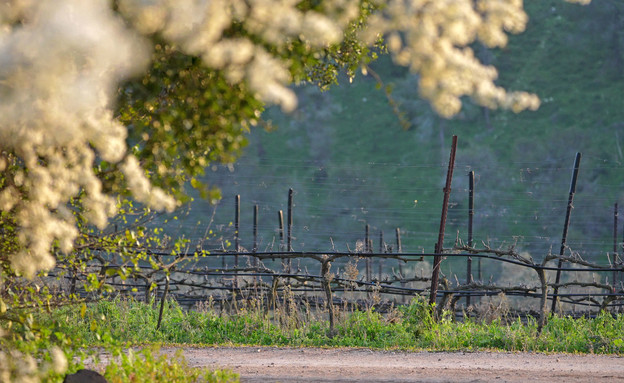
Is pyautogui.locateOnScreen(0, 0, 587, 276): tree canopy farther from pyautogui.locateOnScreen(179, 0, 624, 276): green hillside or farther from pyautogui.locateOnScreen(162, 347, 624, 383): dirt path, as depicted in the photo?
pyautogui.locateOnScreen(179, 0, 624, 276): green hillside

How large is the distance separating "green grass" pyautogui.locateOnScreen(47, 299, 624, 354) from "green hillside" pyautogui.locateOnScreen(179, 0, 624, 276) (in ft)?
92.6

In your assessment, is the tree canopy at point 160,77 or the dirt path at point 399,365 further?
the dirt path at point 399,365

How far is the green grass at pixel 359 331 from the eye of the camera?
8945 millimetres

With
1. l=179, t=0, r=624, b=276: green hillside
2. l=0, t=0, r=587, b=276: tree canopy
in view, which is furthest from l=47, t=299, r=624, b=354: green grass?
l=179, t=0, r=624, b=276: green hillside

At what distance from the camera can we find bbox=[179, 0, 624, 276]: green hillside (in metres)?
43.0

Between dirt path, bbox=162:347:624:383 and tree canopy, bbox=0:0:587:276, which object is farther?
dirt path, bbox=162:347:624:383

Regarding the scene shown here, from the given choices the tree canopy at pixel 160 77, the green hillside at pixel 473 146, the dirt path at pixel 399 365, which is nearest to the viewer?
the tree canopy at pixel 160 77

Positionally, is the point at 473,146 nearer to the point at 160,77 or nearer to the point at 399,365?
the point at 399,365

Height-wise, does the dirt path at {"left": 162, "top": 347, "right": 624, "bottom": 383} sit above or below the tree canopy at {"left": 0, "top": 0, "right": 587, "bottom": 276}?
below

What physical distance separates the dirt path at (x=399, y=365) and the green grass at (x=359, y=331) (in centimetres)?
46

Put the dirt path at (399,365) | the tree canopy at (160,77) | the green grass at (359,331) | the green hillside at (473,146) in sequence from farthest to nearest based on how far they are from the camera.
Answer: the green hillside at (473,146) → the green grass at (359,331) → the dirt path at (399,365) → the tree canopy at (160,77)

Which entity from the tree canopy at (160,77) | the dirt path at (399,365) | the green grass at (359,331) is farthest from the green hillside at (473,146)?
the tree canopy at (160,77)

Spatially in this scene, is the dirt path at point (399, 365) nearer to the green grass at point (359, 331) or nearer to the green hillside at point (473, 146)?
the green grass at point (359, 331)

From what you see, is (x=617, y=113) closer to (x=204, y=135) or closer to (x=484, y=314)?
(x=484, y=314)
